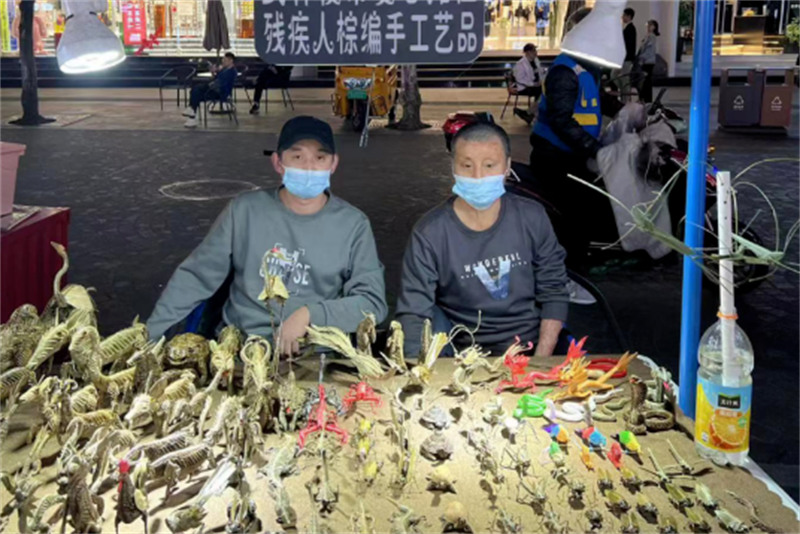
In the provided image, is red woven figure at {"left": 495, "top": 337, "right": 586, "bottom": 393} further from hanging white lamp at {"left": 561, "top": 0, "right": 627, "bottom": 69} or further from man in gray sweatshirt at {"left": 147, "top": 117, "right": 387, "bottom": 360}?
hanging white lamp at {"left": 561, "top": 0, "right": 627, "bottom": 69}

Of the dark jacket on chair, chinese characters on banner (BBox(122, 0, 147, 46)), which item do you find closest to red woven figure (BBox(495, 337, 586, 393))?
the dark jacket on chair

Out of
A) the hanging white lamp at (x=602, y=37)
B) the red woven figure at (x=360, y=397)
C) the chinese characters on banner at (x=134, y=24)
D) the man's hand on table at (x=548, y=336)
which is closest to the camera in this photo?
the red woven figure at (x=360, y=397)

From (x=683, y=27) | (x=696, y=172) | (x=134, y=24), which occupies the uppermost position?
(x=134, y=24)

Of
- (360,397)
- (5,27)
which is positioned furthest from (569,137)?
(5,27)

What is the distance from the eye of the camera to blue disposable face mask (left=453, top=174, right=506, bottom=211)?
3.10 metres

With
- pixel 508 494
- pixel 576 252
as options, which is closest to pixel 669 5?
pixel 576 252

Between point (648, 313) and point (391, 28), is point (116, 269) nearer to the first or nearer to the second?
point (648, 313)

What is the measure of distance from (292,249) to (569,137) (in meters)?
2.94

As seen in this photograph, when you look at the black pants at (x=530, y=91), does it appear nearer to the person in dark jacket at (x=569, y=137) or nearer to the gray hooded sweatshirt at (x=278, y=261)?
the person in dark jacket at (x=569, y=137)

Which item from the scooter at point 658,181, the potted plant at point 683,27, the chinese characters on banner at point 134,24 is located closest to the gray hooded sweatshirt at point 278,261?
the scooter at point 658,181

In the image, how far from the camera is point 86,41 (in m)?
3.33

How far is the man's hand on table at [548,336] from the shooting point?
323 centimetres

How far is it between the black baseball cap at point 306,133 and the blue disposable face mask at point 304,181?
0.10 meters

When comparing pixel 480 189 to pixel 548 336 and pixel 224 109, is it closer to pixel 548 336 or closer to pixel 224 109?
pixel 548 336
